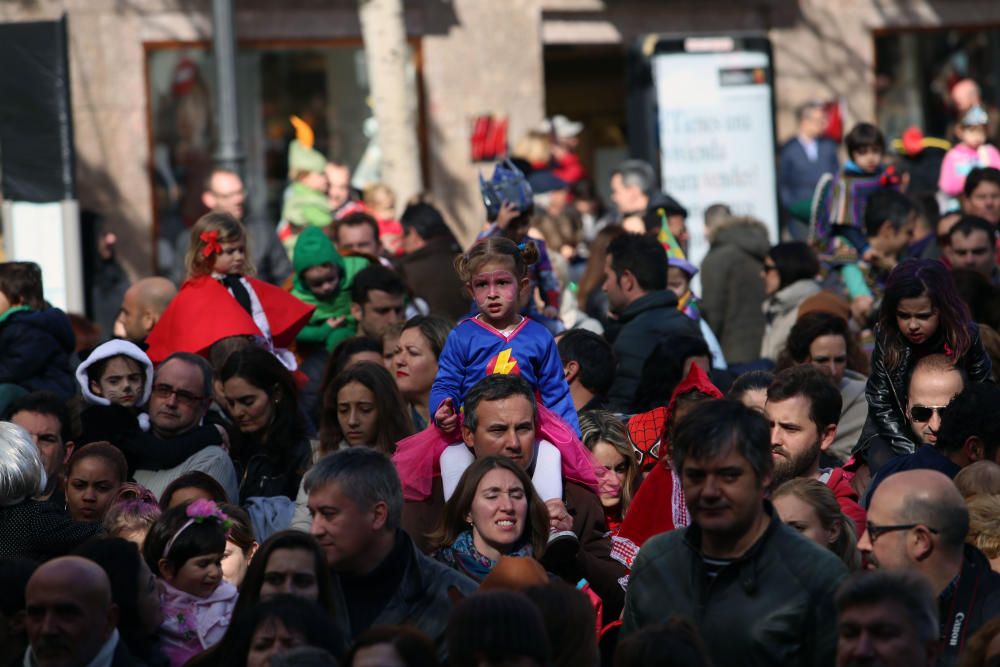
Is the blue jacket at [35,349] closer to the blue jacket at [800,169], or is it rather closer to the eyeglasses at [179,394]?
the eyeglasses at [179,394]

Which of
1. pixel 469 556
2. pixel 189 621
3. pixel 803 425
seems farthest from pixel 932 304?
pixel 189 621

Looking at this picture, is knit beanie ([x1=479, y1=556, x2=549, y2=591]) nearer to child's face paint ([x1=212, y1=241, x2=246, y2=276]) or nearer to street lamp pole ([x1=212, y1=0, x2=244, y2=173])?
child's face paint ([x1=212, y1=241, x2=246, y2=276])

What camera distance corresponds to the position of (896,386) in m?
7.69

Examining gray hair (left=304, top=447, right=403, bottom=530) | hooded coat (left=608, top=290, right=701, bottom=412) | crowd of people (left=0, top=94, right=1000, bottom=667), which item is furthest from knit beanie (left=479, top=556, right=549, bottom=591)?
hooded coat (left=608, top=290, right=701, bottom=412)

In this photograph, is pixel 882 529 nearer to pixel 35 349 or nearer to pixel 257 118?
pixel 35 349

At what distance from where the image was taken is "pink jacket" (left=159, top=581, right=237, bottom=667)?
636 centimetres

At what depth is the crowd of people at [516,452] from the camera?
5.21m

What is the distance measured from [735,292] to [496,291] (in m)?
4.43

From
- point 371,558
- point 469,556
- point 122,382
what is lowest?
point 469,556

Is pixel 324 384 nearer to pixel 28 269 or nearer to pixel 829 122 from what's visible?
pixel 28 269

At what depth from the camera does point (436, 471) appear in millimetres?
7691

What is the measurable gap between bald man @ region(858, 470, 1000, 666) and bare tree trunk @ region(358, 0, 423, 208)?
430 inches

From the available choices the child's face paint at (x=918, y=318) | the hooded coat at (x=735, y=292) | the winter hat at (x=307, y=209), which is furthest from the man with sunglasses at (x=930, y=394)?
the winter hat at (x=307, y=209)

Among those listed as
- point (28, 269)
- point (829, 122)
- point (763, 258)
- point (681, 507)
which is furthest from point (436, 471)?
point (829, 122)
